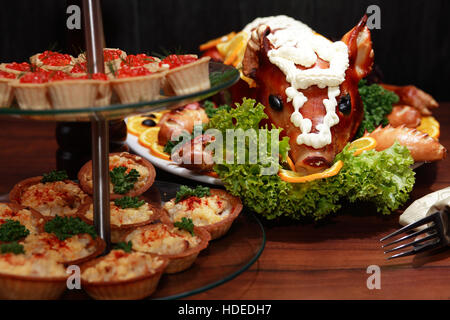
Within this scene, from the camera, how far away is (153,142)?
2.38m

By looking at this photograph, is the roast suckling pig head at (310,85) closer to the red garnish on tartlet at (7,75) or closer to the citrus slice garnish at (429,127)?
the citrus slice garnish at (429,127)

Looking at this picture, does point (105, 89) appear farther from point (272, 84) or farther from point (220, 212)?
point (272, 84)

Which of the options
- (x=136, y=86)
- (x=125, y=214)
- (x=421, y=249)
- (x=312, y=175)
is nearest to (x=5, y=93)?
(x=136, y=86)

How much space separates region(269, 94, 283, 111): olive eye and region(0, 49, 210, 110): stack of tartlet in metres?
0.54

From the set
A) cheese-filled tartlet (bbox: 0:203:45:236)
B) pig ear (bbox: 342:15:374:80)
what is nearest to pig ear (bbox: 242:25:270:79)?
pig ear (bbox: 342:15:374:80)

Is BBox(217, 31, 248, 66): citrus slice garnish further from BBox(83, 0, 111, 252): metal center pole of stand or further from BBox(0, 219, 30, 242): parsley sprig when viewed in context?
BBox(0, 219, 30, 242): parsley sprig

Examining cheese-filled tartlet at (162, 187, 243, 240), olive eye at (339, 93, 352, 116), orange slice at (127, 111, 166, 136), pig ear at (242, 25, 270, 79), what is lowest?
orange slice at (127, 111, 166, 136)

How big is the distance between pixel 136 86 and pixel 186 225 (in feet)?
1.46

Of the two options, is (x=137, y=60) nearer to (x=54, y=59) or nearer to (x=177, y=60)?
(x=177, y=60)

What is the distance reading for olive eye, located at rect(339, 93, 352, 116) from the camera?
6.31 feet

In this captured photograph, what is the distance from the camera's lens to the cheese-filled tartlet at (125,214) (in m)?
1.52

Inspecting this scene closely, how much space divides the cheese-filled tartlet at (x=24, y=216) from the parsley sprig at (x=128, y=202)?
0.72 ft

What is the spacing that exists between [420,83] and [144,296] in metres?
3.01

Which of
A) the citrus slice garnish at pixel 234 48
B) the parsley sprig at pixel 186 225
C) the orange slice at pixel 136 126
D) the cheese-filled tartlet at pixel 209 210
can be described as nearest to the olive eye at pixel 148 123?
the orange slice at pixel 136 126
